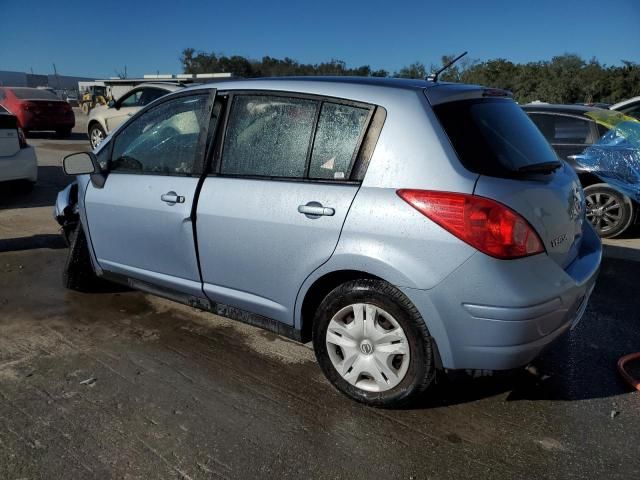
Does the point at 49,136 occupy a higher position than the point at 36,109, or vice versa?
the point at 36,109

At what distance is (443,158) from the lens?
243cm

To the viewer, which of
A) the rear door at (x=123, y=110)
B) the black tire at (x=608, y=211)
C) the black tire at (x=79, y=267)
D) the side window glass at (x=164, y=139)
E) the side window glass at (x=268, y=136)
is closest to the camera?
the side window glass at (x=268, y=136)

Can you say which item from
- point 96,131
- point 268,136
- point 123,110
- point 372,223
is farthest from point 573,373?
point 96,131

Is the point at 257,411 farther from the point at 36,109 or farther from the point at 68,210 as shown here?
the point at 36,109

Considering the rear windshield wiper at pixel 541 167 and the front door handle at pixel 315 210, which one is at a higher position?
the rear windshield wiper at pixel 541 167

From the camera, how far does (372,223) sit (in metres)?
2.50

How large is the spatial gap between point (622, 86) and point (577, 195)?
43752mm

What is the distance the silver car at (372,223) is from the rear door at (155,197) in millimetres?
15

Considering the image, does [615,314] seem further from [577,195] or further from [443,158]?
[443,158]

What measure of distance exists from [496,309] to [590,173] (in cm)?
483

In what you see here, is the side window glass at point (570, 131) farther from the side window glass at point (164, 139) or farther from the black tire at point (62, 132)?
the black tire at point (62, 132)

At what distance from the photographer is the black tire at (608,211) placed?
6.17m

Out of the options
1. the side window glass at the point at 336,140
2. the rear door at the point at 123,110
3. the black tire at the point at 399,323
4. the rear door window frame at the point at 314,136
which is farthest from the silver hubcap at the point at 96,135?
the black tire at the point at 399,323

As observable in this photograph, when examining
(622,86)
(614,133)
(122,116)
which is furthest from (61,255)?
(622,86)
